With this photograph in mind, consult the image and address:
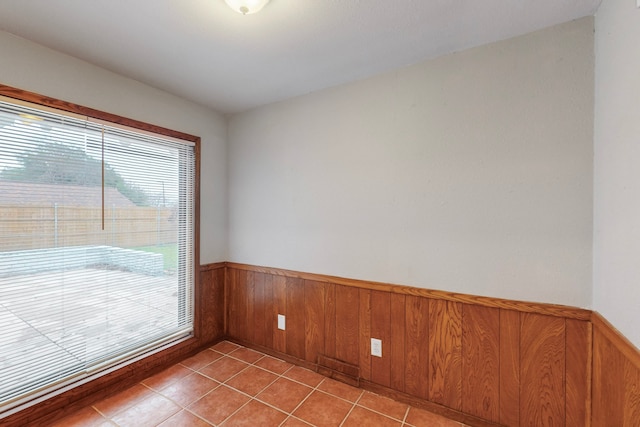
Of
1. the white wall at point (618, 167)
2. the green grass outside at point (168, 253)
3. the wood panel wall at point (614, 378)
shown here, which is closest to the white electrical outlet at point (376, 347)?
the wood panel wall at point (614, 378)

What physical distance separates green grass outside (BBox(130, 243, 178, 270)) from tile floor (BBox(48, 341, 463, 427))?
872 mm

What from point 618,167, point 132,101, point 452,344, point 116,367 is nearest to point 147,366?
point 116,367

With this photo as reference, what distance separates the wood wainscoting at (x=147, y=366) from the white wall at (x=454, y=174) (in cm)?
75

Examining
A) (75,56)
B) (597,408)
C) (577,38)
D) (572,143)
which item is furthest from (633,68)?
(75,56)

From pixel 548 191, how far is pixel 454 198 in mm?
466

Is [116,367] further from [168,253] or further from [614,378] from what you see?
[614,378]

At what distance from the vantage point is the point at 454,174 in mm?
1683

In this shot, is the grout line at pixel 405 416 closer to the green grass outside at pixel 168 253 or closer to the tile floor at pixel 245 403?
the tile floor at pixel 245 403

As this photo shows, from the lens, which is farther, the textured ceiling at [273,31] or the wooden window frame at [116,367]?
the wooden window frame at [116,367]

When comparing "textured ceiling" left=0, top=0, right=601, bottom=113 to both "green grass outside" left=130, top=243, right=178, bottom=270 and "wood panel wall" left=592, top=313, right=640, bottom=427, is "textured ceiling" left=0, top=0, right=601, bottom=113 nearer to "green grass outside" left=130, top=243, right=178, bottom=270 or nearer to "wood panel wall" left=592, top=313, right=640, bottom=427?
"green grass outside" left=130, top=243, right=178, bottom=270

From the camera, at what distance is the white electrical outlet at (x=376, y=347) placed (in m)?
1.93

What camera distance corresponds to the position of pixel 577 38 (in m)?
1.38

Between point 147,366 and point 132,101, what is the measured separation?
2.14 m

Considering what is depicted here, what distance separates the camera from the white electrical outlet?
1929 mm
